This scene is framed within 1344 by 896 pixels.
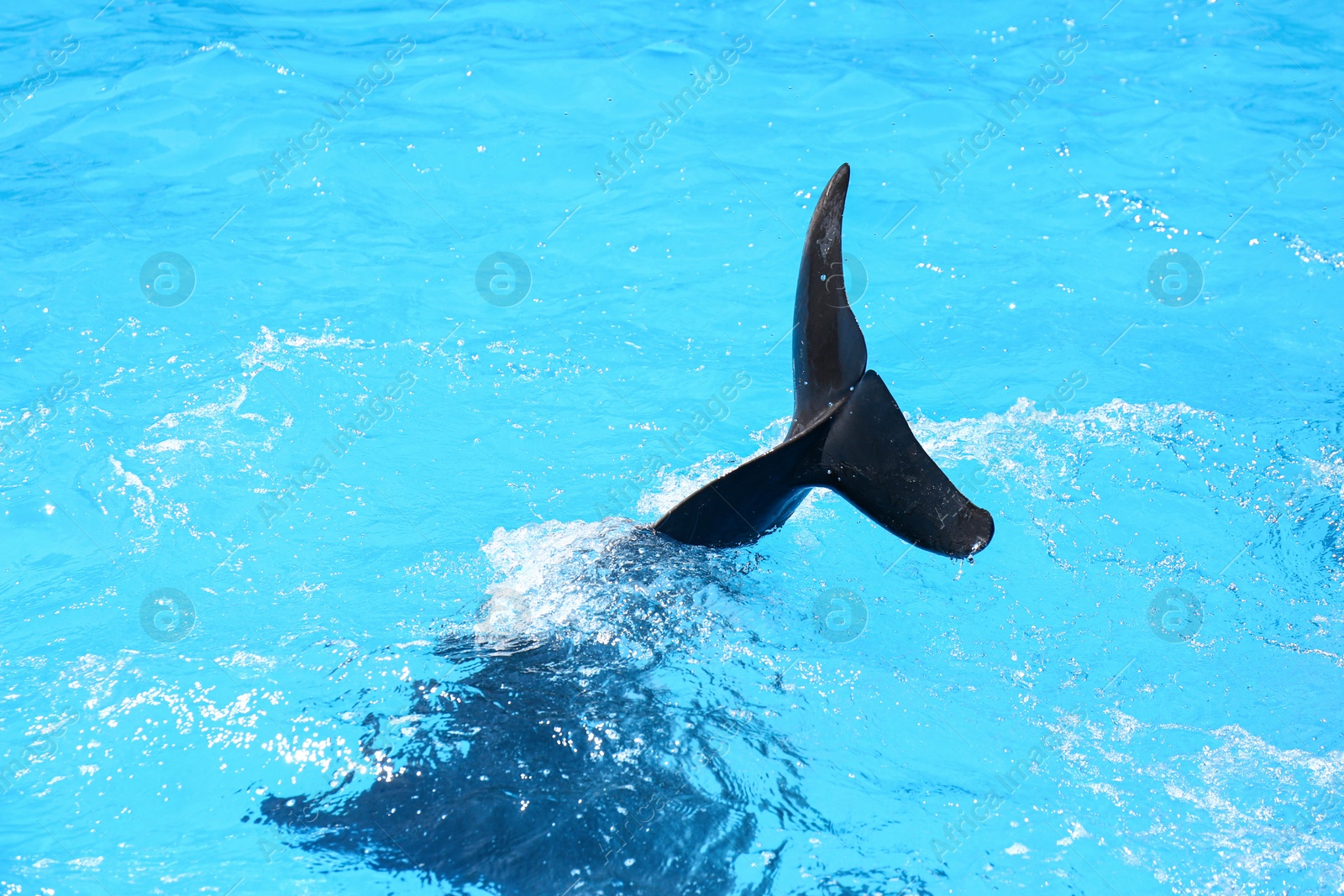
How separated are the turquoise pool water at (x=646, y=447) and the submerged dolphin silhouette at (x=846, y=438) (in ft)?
3.38

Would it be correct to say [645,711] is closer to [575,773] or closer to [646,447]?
[575,773]

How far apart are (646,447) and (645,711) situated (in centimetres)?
242

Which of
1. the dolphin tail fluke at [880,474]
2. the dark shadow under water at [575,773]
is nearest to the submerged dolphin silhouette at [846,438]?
the dolphin tail fluke at [880,474]

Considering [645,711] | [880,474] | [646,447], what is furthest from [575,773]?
[646,447]

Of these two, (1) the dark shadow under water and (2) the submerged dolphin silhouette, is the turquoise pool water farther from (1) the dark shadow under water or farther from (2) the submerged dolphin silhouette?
(2) the submerged dolphin silhouette

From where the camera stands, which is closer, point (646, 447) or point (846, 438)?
point (846, 438)

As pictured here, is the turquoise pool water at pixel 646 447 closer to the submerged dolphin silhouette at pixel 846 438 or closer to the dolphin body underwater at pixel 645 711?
the dolphin body underwater at pixel 645 711

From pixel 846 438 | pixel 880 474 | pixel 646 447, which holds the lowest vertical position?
pixel 646 447

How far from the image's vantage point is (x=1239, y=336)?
742cm

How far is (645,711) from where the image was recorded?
4.42 meters

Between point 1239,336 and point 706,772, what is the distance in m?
5.45

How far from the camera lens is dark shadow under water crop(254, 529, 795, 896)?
156 inches

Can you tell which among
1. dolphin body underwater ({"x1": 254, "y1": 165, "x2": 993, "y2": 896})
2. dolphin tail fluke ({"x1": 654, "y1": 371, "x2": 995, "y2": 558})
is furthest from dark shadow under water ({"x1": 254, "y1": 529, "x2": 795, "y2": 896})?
dolphin tail fluke ({"x1": 654, "y1": 371, "x2": 995, "y2": 558})

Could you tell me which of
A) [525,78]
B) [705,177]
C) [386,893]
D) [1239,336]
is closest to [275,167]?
[525,78]
